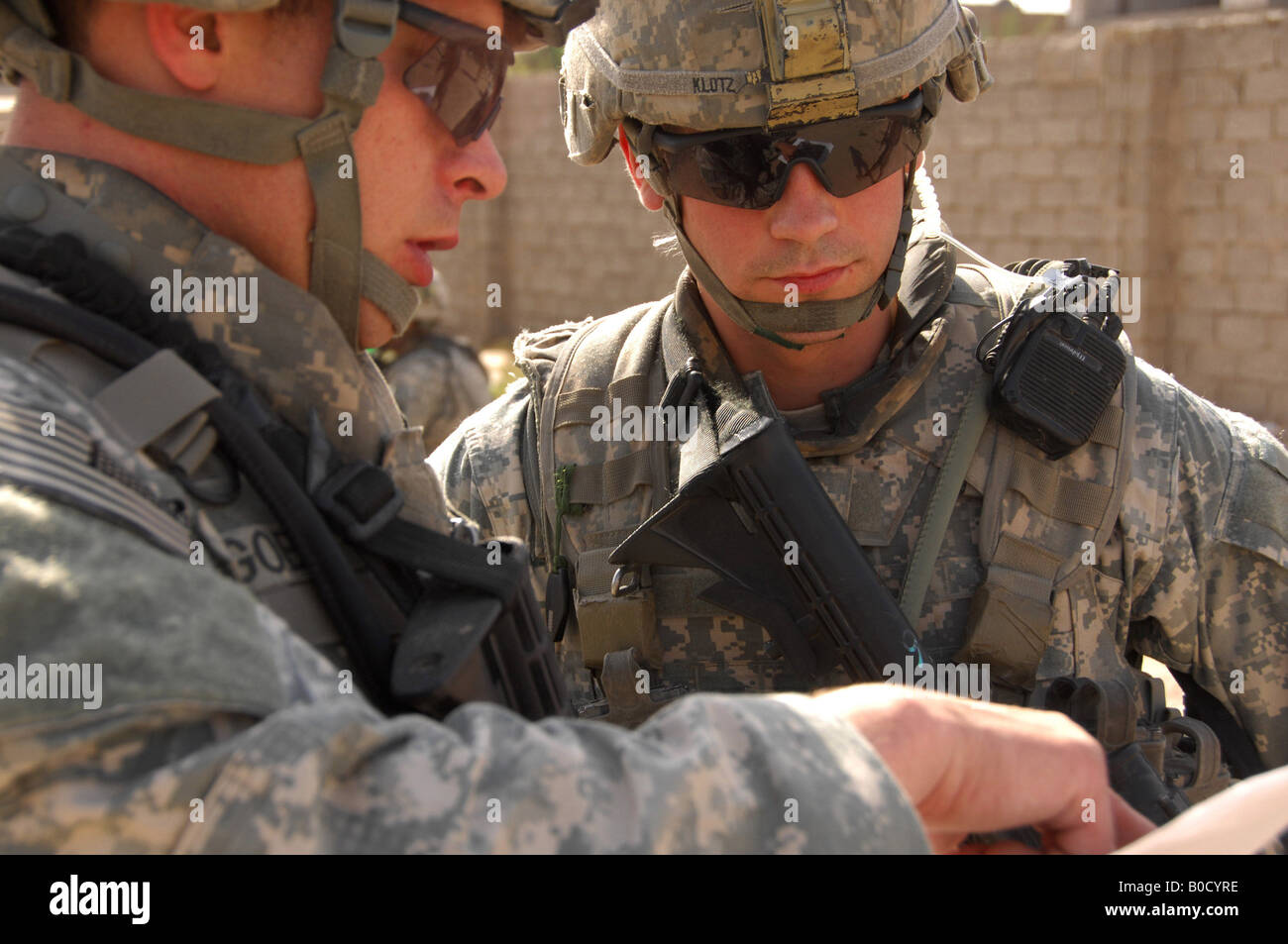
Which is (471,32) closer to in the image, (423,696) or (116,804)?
(423,696)

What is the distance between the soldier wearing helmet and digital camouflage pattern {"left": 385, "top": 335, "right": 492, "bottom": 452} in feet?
13.0

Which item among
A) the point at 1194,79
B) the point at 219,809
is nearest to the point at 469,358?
the point at 1194,79

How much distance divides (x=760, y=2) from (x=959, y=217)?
296 inches

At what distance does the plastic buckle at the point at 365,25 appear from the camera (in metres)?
1.53

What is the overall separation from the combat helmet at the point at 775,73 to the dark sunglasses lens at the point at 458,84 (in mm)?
806

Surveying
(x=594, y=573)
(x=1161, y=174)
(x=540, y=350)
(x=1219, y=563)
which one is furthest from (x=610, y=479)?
(x=1161, y=174)

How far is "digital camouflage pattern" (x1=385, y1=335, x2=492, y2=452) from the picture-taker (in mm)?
6539

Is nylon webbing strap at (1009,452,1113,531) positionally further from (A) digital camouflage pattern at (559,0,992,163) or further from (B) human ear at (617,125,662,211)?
(B) human ear at (617,125,662,211)

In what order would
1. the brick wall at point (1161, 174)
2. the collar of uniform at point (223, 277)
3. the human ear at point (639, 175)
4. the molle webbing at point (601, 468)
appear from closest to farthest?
1. the collar of uniform at point (223, 277)
2. the molle webbing at point (601, 468)
3. the human ear at point (639, 175)
4. the brick wall at point (1161, 174)

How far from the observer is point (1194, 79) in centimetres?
827

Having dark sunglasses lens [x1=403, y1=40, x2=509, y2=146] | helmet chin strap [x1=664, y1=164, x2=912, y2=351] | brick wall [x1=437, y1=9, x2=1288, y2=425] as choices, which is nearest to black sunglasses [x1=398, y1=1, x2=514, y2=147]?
dark sunglasses lens [x1=403, y1=40, x2=509, y2=146]

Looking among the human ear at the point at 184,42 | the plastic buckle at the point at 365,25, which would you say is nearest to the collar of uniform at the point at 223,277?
the human ear at the point at 184,42

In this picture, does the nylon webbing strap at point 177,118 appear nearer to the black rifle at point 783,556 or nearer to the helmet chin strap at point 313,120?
the helmet chin strap at point 313,120

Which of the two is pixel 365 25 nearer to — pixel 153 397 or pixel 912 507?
pixel 153 397
